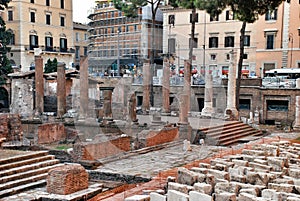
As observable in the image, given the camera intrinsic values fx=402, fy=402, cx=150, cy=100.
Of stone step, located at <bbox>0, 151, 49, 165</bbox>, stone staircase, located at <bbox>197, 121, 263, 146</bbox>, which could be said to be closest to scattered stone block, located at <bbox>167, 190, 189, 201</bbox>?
stone step, located at <bbox>0, 151, 49, 165</bbox>

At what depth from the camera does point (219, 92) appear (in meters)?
27.8

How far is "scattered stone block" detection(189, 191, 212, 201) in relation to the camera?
7529 mm

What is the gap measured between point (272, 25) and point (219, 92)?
33.4 ft

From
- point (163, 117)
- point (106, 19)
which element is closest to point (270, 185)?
point (163, 117)

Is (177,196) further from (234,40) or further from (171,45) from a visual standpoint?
(171,45)

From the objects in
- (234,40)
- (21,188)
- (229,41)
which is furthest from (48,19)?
(21,188)

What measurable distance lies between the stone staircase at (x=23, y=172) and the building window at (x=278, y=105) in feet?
54.2

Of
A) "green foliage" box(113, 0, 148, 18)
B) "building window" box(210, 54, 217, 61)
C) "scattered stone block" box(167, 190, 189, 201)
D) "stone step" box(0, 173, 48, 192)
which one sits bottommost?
"stone step" box(0, 173, 48, 192)

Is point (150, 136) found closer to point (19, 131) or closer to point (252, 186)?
point (19, 131)

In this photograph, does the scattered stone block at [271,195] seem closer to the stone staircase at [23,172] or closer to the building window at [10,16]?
the stone staircase at [23,172]

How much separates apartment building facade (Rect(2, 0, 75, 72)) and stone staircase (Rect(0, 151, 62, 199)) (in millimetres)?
25286

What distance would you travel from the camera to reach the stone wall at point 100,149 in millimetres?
12906

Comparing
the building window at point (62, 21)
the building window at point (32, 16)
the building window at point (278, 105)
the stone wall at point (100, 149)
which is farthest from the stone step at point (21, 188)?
A: the building window at point (62, 21)

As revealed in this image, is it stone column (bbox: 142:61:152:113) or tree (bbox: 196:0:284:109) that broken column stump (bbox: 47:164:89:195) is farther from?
tree (bbox: 196:0:284:109)
